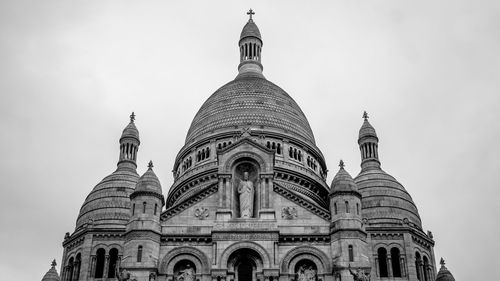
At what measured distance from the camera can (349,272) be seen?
38.8 metres

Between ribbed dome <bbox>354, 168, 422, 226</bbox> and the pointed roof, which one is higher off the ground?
the pointed roof

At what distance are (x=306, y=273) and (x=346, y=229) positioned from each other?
305 centimetres

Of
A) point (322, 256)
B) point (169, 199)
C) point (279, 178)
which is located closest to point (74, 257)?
point (169, 199)

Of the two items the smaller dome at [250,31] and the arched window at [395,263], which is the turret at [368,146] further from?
the smaller dome at [250,31]

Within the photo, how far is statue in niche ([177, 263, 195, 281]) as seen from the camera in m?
39.8

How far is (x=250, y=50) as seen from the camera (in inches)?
2707

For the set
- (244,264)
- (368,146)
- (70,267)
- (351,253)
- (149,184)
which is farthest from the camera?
(368,146)

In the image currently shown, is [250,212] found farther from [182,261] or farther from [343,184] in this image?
[343,184]

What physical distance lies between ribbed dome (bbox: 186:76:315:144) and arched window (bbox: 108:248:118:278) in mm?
12726

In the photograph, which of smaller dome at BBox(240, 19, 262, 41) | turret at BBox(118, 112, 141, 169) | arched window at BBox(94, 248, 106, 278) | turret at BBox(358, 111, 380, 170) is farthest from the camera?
smaller dome at BBox(240, 19, 262, 41)

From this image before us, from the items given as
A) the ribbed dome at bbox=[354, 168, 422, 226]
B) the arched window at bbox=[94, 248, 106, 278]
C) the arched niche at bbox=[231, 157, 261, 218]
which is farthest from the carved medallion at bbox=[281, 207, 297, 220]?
the arched window at bbox=[94, 248, 106, 278]

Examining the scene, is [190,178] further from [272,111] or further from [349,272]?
[349,272]

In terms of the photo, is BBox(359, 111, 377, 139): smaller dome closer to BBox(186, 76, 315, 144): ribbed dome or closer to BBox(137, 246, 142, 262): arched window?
BBox(186, 76, 315, 144): ribbed dome

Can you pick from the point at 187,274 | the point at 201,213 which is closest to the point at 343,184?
the point at 201,213
